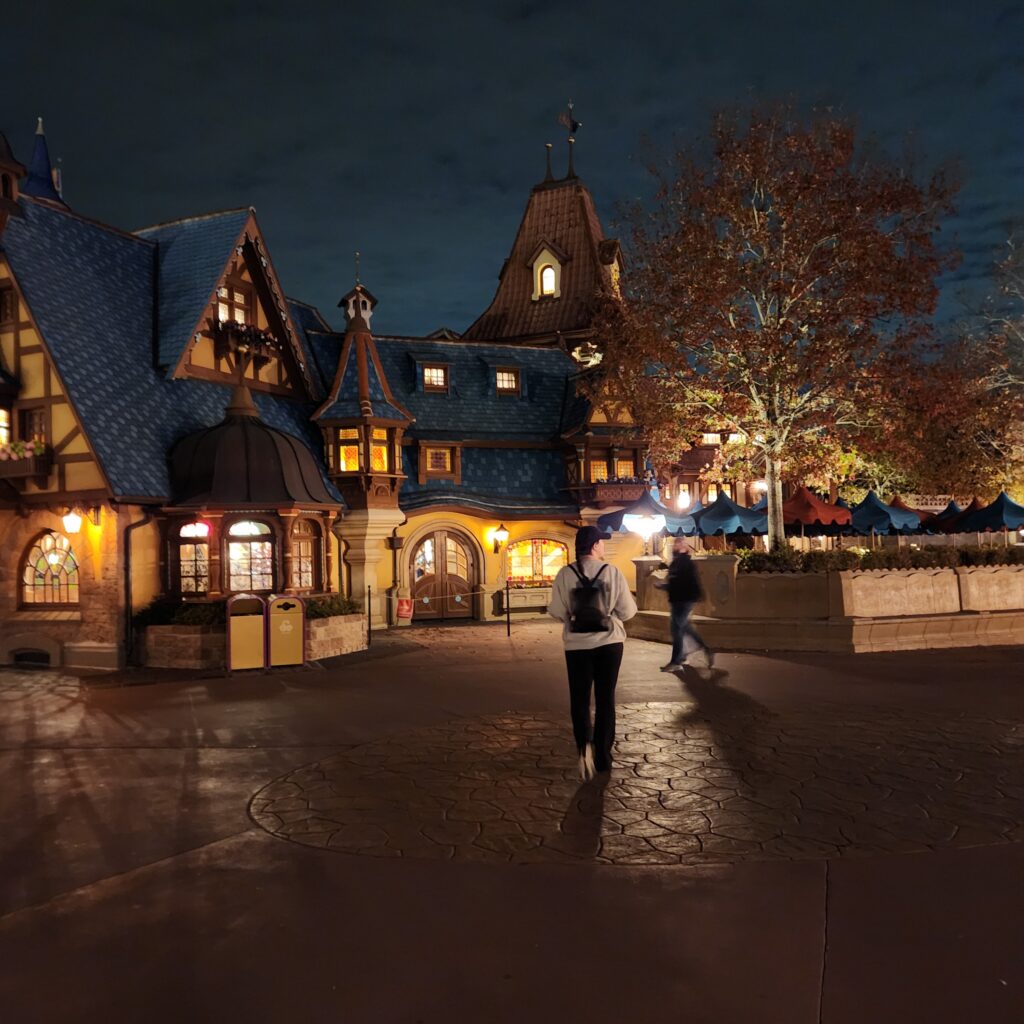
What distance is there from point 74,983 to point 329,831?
2.29 metres

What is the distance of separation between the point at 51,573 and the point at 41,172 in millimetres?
24135

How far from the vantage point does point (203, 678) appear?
1491 cm

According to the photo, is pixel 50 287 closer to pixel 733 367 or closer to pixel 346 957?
pixel 733 367

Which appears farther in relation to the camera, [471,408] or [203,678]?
[471,408]

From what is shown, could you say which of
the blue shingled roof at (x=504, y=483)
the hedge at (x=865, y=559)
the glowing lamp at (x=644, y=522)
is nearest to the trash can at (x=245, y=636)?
the hedge at (x=865, y=559)

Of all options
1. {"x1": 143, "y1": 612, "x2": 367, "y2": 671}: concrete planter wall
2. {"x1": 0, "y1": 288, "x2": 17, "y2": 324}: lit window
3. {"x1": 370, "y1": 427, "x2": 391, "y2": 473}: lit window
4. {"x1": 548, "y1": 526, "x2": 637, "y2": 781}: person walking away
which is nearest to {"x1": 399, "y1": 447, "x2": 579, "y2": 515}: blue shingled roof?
{"x1": 370, "y1": 427, "x2": 391, "y2": 473}: lit window

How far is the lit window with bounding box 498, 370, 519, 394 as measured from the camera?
2819cm

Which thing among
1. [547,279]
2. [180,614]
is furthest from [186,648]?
[547,279]

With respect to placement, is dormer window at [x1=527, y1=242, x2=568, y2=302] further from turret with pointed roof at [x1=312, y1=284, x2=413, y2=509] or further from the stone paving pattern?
the stone paving pattern

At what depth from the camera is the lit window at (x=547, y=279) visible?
121 ft

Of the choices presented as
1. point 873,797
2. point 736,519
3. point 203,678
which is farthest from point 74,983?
point 736,519

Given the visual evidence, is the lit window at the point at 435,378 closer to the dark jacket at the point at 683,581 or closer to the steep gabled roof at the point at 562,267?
the steep gabled roof at the point at 562,267

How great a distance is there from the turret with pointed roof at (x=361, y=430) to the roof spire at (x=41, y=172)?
18.8 metres

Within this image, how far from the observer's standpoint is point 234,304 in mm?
A: 21453
